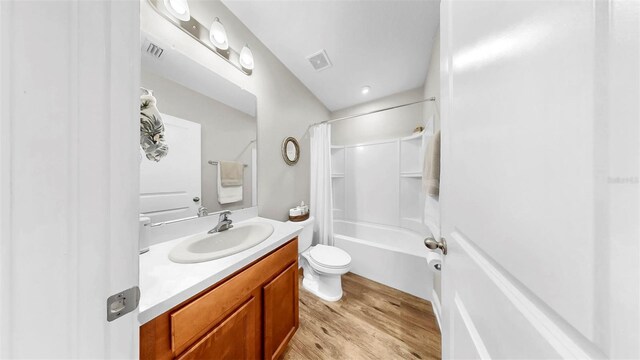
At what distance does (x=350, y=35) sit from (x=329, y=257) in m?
1.94

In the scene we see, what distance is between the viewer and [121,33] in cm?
33

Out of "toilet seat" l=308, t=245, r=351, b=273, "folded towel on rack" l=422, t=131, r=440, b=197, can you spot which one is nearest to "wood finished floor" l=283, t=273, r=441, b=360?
"toilet seat" l=308, t=245, r=351, b=273

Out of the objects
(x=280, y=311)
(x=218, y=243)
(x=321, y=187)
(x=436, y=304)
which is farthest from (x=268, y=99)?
(x=436, y=304)

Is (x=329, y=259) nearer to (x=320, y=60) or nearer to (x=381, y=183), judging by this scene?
(x=381, y=183)

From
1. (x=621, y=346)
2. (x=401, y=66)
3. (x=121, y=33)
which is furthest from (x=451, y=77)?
(x=401, y=66)

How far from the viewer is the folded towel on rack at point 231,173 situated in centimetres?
122

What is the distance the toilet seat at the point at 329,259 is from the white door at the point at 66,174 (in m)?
1.26

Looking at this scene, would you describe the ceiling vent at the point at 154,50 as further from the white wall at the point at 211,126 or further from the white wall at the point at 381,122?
the white wall at the point at 381,122

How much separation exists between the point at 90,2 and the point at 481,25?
80 centimetres

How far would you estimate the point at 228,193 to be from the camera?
4.13 ft

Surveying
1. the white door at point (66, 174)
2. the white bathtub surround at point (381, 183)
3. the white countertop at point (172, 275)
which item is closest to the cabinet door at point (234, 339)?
the white countertop at point (172, 275)

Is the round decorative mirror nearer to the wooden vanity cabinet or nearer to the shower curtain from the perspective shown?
the shower curtain

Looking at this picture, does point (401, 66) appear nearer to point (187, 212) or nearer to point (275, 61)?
point (275, 61)

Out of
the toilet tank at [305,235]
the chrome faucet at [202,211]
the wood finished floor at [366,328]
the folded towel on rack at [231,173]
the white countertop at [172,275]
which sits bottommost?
the wood finished floor at [366,328]
